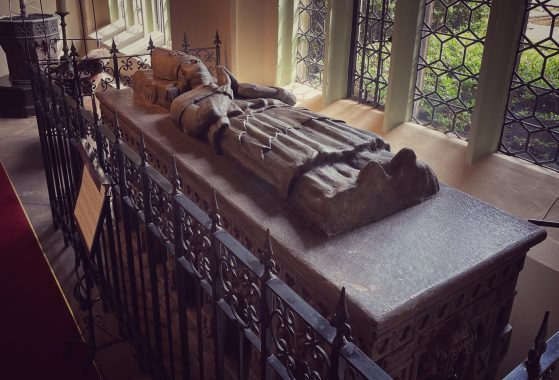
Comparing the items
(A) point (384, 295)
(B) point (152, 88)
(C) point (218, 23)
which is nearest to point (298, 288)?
(A) point (384, 295)

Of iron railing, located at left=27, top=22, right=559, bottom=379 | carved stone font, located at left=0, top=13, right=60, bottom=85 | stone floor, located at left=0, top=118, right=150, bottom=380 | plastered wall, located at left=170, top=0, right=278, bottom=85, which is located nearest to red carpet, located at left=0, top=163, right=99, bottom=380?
stone floor, located at left=0, top=118, right=150, bottom=380

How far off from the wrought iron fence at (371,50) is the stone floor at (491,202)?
0.16 metres

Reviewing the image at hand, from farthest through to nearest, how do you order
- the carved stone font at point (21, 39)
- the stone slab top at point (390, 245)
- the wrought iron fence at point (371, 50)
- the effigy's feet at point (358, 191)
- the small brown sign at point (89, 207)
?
the carved stone font at point (21, 39) < the wrought iron fence at point (371, 50) < the small brown sign at point (89, 207) < the effigy's feet at point (358, 191) < the stone slab top at point (390, 245)

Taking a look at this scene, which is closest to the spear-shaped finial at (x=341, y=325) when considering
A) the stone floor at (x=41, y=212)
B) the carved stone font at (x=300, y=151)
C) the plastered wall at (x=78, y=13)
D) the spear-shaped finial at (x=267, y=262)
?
the spear-shaped finial at (x=267, y=262)

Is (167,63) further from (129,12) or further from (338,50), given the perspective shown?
(129,12)

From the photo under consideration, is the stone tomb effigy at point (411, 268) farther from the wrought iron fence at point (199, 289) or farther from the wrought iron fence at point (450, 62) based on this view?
the wrought iron fence at point (450, 62)

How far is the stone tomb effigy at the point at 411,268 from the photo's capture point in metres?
1.75

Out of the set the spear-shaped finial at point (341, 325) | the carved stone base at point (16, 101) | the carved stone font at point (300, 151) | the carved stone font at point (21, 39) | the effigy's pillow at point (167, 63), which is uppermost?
the effigy's pillow at point (167, 63)

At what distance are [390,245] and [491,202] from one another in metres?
1.51

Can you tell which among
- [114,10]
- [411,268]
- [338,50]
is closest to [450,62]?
[338,50]

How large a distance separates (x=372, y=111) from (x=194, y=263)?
9.61ft

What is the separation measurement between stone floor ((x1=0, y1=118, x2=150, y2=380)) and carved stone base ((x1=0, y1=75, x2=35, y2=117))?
0.58 feet

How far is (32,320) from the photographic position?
3098 mm

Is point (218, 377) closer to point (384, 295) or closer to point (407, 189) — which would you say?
point (384, 295)
